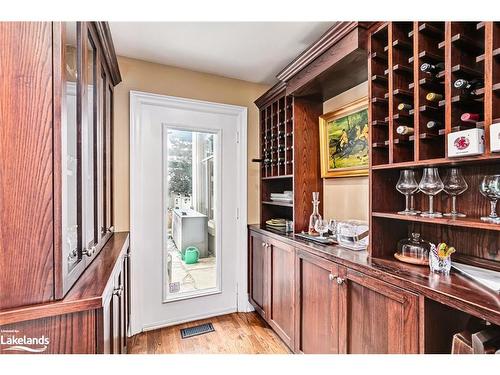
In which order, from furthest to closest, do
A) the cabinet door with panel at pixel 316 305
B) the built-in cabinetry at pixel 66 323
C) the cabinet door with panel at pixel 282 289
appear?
the cabinet door with panel at pixel 282 289, the cabinet door with panel at pixel 316 305, the built-in cabinetry at pixel 66 323

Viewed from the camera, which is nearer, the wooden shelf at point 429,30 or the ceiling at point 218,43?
the wooden shelf at point 429,30

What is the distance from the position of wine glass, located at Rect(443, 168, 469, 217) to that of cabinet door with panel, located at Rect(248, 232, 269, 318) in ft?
4.75

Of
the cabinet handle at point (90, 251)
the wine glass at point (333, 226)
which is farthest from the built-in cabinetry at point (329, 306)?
the cabinet handle at point (90, 251)

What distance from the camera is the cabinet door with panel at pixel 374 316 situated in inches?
42.4

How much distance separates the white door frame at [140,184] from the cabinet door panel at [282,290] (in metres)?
0.54

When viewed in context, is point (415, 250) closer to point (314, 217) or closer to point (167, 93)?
point (314, 217)

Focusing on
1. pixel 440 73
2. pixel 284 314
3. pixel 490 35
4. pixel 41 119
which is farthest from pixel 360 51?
pixel 284 314

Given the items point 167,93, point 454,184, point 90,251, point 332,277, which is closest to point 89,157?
point 90,251

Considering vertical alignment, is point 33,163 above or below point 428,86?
below

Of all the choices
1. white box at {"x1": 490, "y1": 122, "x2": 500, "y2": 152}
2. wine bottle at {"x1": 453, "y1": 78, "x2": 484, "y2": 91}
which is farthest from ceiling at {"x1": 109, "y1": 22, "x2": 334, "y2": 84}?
white box at {"x1": 490, "y1": 122, "x2": 500, "y2": 152}

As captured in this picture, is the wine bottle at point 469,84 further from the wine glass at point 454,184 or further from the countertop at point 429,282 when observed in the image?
the countertop at point 429,282

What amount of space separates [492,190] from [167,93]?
2.43 m

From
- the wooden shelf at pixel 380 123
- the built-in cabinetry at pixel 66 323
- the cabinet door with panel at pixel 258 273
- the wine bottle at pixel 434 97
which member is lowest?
the cabinet door with panel at pixel 258 273

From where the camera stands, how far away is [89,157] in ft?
4.46
